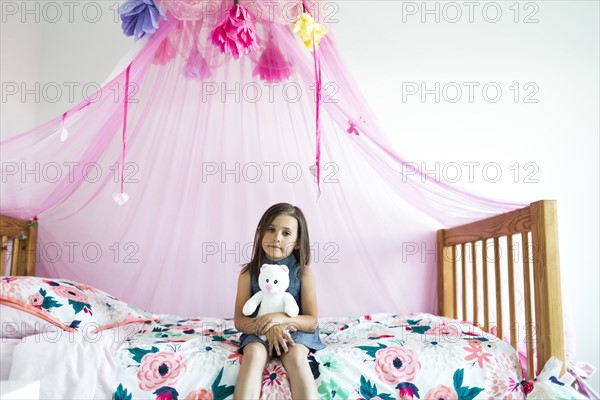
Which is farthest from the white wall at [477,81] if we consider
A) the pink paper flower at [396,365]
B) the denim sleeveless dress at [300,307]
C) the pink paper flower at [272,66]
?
the pink paper flower at [396,365]

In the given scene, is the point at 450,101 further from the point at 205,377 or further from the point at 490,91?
the point at 205,377

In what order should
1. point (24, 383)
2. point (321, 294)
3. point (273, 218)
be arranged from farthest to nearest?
point (321, 294) → point (273, 218) → point (24, 383)

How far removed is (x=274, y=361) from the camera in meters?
1.88

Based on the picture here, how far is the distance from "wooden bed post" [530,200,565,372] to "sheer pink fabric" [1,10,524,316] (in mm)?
643

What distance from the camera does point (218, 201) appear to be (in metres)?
2.99

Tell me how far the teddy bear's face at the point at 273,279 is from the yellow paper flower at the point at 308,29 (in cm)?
100

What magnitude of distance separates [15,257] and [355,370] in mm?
1992

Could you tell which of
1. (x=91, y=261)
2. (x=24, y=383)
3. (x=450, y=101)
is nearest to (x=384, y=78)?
(x=450, y=101)

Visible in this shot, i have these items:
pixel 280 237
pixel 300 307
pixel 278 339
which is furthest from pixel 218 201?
pixel 278 339

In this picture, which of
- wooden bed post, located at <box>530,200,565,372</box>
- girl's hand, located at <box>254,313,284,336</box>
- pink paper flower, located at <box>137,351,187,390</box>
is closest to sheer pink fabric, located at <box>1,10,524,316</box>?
wooden bed post, located at <box>530,200,565,372</box>

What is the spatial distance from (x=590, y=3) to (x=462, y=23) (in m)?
0.75

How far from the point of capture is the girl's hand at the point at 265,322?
6.31 ft

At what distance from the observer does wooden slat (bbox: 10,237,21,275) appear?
2875 mm

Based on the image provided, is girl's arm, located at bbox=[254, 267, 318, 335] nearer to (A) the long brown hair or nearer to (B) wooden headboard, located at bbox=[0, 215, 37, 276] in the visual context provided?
(A) the long brown hair
